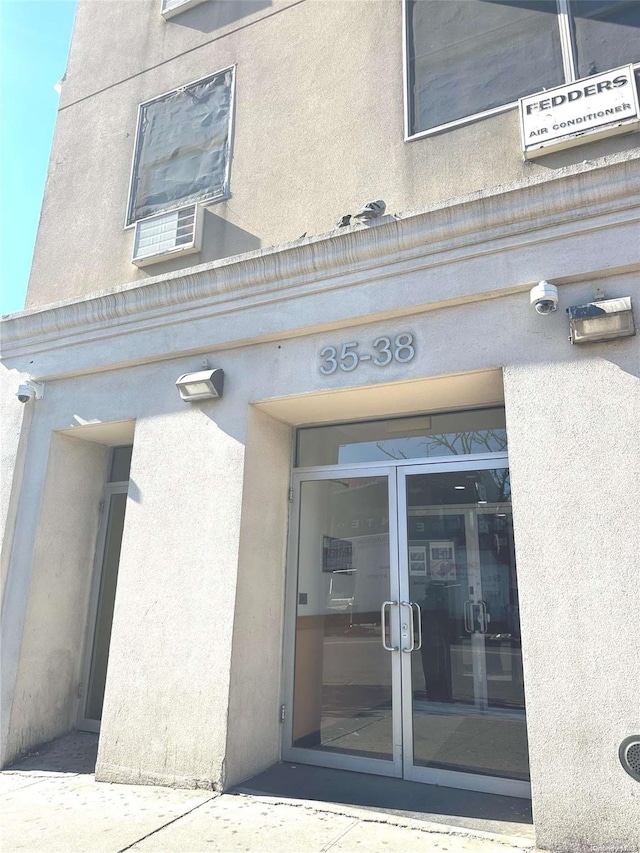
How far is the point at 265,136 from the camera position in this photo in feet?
19.3

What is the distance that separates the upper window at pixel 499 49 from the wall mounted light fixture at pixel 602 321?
2014mm

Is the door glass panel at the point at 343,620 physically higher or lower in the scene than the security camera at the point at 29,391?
lower

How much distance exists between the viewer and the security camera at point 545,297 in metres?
3.99

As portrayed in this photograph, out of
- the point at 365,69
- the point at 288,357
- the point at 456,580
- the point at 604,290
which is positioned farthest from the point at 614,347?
the point at 365,69

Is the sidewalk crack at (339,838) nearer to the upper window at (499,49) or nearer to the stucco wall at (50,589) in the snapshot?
the stucco wall at (50,589)

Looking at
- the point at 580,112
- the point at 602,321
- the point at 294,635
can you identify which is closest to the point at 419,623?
the point at 294,635

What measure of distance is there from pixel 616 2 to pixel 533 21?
0.62m

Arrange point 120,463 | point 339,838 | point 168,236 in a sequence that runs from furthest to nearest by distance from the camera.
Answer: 1. point 120,463
2. point 168,236
3. point 339,838

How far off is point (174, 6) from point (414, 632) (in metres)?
7.26

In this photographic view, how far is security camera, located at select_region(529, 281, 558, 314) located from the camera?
3.99 m

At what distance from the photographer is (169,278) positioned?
18.4 ft

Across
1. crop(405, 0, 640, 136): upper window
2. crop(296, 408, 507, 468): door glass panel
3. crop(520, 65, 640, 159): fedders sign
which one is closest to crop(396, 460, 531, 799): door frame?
crop(296, 408, 507, 468): door glass panel

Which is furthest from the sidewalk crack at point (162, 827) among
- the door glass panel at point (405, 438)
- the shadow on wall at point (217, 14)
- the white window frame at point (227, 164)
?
the shadow on wall at point (217, 14)

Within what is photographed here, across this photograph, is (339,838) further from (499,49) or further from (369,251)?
(499,49)
